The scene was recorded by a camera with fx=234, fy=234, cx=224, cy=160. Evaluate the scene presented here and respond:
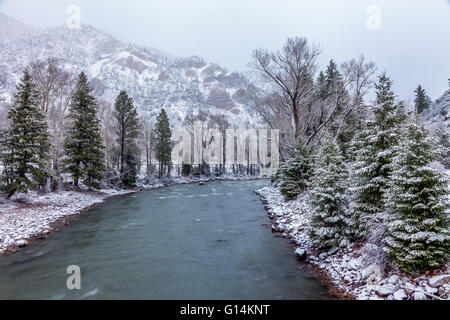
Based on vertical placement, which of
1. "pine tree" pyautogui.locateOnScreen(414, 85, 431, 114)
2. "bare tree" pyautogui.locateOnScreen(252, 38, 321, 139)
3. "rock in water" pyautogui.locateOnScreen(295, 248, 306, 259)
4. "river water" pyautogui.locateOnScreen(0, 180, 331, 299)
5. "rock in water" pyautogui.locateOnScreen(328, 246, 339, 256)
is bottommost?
"river water" pyautogui.locateOnScreen(0, 180, 331, 299)

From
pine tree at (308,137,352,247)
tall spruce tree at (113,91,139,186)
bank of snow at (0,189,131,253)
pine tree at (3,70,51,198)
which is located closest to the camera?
pine tree at (308,137,352,247)

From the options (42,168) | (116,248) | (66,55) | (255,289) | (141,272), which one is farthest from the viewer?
(66,55)

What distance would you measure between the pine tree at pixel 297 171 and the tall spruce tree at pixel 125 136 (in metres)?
21.6

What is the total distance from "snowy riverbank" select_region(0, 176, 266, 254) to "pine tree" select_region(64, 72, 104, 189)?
230cm

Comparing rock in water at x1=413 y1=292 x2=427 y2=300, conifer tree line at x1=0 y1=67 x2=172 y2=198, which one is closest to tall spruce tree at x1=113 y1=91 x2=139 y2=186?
conifer tree line at x1=0 y1=67 x2=172 y2=198

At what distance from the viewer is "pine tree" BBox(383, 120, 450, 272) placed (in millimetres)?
5449

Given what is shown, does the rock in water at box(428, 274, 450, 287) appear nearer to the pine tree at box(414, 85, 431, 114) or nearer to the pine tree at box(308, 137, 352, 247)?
the pine tree at box(308, 137, 352, 247)

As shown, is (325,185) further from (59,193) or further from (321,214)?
(59,193)

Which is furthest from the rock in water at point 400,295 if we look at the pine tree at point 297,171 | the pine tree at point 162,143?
the pine tree at point 162,143

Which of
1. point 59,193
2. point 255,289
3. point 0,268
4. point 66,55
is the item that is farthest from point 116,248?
point 66,55

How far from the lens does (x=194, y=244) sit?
33.1 ft

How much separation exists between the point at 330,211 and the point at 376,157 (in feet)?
8.00

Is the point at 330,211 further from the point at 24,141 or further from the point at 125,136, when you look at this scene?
the point at 125,136
